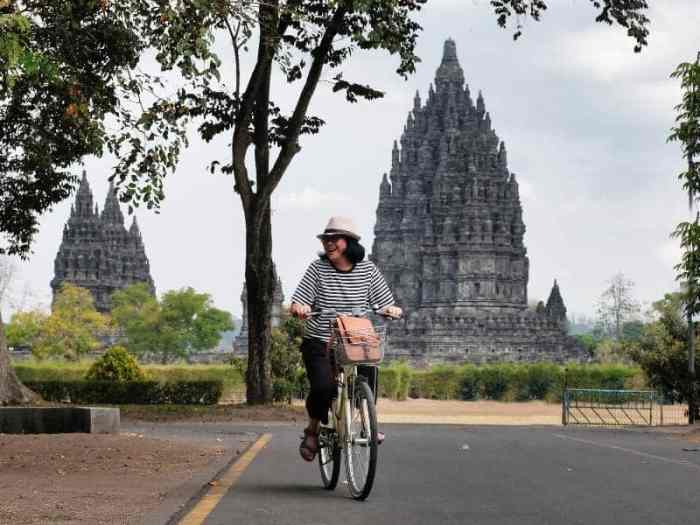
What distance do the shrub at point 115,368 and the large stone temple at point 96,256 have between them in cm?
10510

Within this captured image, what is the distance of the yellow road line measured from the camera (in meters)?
7.91

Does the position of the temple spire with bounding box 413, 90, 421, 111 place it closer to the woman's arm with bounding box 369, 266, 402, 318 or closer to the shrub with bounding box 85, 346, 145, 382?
the shrub with bounding box 85, 346, 145, 382

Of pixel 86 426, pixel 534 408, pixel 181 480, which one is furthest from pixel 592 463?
pixel 534 408

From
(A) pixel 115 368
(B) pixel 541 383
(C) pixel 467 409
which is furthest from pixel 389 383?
(A) pixel 115 368

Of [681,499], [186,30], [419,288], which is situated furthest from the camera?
[419,288]

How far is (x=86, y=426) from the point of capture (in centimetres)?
1469

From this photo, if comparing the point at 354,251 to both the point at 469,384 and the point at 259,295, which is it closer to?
the point at 259,295

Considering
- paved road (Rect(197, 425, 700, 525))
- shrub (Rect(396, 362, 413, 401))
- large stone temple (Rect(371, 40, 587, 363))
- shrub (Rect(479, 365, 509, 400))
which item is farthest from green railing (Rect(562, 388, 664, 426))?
large stone temple (Rect(371, 40, 587, 363))

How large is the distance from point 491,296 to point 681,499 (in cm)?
9755

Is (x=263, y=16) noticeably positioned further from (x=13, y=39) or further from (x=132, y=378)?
(x=132, y=378)

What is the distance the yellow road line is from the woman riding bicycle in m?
0.95

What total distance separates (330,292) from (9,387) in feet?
41.7

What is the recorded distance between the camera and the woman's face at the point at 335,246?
898 centimetres

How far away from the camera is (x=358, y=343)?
27.8 feet
